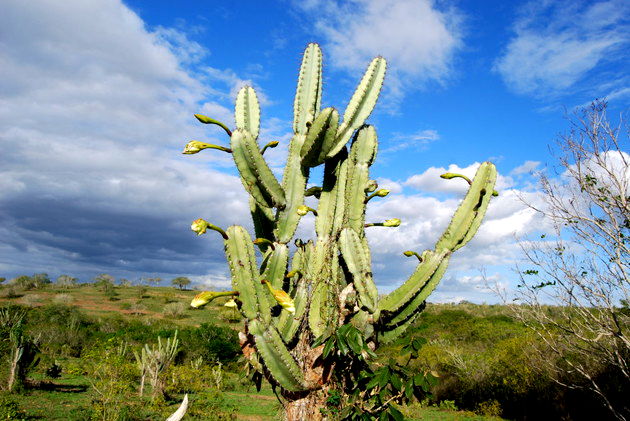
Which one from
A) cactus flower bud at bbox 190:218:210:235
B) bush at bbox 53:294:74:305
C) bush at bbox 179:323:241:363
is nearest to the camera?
cactus flower bud at bbox 190:218:210:235

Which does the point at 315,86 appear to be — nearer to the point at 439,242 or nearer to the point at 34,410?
the point at 439,242

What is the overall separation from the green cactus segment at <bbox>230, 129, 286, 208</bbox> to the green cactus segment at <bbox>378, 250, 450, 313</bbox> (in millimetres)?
1260

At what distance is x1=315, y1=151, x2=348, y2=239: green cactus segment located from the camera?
141 inches

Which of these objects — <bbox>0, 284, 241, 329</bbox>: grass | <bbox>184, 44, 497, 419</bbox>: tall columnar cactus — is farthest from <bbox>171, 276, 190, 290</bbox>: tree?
<bbox>184, 44, 497, 419</bbox>: tall columnar cactus

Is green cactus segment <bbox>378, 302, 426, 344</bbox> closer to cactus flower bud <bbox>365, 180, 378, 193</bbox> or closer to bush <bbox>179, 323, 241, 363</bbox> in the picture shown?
cactus flower bud <bbox>365, 180, 378, 193</bbox>

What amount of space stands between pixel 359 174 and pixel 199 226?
5.07 ft

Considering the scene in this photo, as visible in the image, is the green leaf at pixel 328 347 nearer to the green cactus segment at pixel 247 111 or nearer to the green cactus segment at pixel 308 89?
the green cactus segment at pixel 308 89

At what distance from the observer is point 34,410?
974 centimetres

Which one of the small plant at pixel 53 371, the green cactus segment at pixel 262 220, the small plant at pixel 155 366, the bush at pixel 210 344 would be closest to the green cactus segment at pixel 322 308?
the green cactus segment at pixel 262 220

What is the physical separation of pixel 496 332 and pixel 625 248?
1203cm

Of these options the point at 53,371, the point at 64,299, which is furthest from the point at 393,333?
the point at 64,299

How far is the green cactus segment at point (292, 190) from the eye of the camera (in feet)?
11.4

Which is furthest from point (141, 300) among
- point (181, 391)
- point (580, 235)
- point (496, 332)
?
point (580, 235)

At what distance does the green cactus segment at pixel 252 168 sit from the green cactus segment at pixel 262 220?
287 mm
